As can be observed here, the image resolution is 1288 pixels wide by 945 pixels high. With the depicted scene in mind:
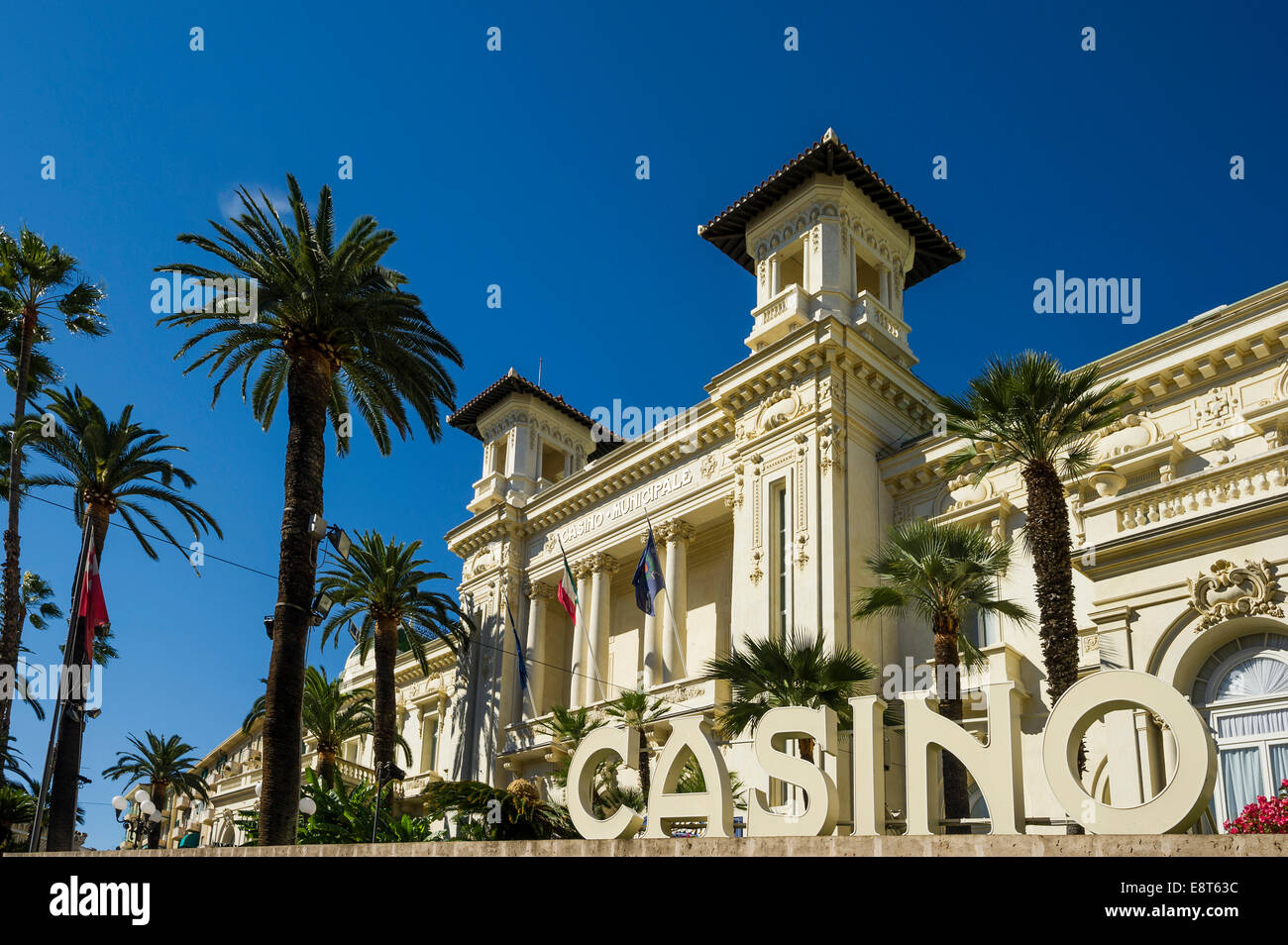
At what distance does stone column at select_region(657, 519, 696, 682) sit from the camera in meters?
32.0

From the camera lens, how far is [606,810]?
25.4m

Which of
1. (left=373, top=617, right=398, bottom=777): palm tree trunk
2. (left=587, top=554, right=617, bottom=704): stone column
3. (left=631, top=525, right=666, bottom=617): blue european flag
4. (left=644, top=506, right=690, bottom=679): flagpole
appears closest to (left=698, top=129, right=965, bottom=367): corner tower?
(left=631, top=525, right=666, bottom=617): blue european flag

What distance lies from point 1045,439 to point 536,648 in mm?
23141

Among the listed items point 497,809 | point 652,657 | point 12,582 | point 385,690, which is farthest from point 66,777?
point 652,657

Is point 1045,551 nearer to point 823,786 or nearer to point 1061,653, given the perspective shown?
point 1061,653

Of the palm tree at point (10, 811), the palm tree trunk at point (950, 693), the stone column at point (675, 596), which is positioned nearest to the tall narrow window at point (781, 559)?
the stone column at point (675, 596)

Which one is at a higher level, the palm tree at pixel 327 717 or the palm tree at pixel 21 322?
the palm tree at pixel 21 322

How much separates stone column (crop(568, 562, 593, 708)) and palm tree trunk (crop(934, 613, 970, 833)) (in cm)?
1604

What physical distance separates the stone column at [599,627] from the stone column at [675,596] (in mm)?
2743

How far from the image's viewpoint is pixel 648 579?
3066cm

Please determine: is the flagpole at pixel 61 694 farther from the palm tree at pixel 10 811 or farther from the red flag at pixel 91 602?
the palm tree at pixel 10 811

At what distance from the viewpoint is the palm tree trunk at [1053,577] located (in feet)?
55.6
